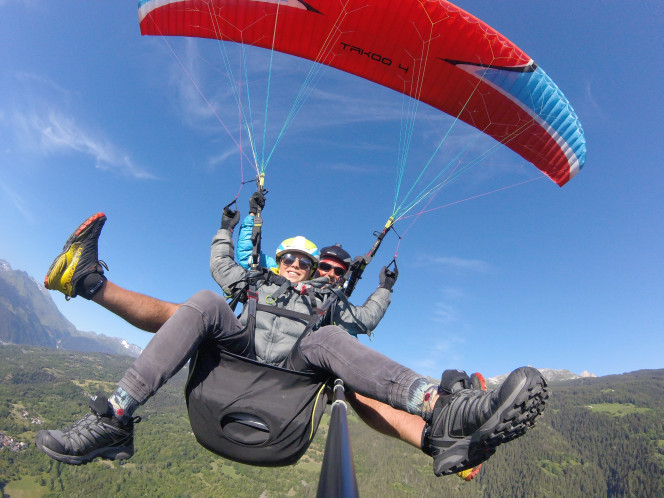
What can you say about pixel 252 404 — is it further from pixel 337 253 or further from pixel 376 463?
pixel 376 463

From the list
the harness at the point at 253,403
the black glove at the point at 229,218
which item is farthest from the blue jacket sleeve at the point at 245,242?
the harness at the point at 253,403

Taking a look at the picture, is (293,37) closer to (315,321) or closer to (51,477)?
(315,321)

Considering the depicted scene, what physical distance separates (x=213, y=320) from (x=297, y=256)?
1.58 meters

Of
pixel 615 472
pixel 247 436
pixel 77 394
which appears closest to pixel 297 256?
pixel 247 436

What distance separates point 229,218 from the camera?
3.96 m

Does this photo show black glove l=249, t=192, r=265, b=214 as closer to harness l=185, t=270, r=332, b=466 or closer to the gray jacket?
the gray jacket

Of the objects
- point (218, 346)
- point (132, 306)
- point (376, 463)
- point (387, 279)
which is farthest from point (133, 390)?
point (376, 463)

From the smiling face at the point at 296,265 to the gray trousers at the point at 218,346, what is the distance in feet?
4.21

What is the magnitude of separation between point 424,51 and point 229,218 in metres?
5.38

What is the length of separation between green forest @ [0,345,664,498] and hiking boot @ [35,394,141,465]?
369 feet

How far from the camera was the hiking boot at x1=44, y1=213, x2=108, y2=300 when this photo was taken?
355cm

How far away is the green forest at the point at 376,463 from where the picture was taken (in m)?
102

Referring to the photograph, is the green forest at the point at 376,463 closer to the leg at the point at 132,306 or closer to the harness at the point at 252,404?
the leg at the point at 132,306

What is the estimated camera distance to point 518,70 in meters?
6.52
